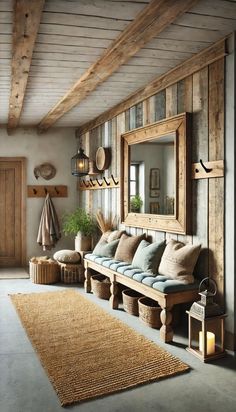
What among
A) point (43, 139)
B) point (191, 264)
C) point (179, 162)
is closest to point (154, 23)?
point (179, 162)

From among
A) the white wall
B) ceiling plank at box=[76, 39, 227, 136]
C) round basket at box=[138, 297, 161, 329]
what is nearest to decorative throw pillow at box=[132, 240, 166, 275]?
round basket at box=[138, 297, 161, 329]

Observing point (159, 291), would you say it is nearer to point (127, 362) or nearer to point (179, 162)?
point (127, 362)

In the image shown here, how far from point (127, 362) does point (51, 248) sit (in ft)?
13.9

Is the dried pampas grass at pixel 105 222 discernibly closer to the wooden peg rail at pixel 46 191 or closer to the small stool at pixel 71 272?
the small stool at pixel 71 272

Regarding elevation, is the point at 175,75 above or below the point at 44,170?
above

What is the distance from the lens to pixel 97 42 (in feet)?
10.6

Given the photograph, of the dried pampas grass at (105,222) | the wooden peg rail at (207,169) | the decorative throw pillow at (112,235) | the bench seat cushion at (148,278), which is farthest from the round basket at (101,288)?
the wooden peg rail at (207,169)

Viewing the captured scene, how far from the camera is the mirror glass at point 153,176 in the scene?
4.21 m

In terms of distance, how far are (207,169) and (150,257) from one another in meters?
1.11

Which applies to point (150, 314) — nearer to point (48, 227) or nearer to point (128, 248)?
point (128, 248)

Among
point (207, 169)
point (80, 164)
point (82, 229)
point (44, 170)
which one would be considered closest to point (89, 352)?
point (207, 169)

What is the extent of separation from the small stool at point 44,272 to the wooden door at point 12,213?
121 centimetres

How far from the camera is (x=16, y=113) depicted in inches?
227

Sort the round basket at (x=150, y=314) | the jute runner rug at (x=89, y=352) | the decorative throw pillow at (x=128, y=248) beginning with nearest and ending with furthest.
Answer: the jute runner rug at (x=89, y=352) → the round basket at (x=150, y=314) → the decorative throw pillow at (x=128, y=248)
